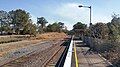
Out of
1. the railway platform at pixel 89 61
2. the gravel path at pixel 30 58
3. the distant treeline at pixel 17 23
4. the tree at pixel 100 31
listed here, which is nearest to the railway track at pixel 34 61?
the gravel path at pixel 30 58

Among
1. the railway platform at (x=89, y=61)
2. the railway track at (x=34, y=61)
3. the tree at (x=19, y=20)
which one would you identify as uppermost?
the tree at (x=19, y=20)

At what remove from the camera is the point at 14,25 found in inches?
6275

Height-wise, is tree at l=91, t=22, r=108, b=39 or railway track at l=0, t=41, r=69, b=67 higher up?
tree at l=91, t=22, r=108, b=39

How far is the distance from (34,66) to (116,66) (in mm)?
6099

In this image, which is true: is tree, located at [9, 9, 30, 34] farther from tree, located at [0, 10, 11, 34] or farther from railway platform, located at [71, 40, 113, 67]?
railway platform, located at [71, 40, 113, 67]

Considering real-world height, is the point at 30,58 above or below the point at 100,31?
below

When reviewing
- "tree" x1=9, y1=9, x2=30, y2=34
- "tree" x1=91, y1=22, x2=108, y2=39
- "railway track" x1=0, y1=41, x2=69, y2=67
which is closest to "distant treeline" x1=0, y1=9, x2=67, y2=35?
"tree" x1=9, y1=9, x2=30, y2=34

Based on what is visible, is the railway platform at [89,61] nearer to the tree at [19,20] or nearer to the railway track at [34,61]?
the railway track at [34,61]

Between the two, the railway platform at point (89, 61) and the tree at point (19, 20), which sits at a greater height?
the tree at point (19, 20)

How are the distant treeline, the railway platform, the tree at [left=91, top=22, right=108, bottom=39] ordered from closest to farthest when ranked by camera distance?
1. the railway platform
2. the tree at [left=91, top=22, right=108, bottom=39]
3. the distant treeline

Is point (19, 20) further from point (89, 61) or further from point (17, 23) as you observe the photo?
point (89, 61)

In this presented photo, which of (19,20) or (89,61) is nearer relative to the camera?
(89,61)

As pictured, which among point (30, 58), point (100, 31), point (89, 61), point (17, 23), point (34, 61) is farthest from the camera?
point (17, 23)

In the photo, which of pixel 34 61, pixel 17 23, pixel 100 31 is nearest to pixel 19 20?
pixel 17 23
